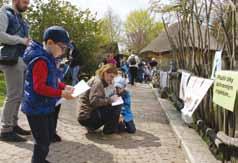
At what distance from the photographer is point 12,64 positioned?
6461mm

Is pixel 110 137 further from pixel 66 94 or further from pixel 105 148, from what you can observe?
pixel 66 94

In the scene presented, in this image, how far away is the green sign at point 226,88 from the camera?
476 centimetres

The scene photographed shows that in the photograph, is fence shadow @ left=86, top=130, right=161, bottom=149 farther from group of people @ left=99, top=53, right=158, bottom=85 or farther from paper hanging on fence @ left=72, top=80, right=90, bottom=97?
group of people @ left=99, top=53, right=158, bottom=85

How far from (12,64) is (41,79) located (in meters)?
1.98

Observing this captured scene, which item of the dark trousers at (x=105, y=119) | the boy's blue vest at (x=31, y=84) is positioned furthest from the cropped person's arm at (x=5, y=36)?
the dark trousers at (x=105, y=119)

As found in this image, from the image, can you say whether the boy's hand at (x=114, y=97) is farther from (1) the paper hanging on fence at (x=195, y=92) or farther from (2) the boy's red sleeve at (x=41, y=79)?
(2) the boy's red sleeve at (x=41, y=79)

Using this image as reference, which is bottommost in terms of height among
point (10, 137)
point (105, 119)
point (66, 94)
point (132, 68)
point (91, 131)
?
point (91, 131)

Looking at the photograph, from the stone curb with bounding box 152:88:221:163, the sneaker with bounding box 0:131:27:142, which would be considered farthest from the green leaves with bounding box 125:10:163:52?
the sneaker with bounding box 0:131:27:142

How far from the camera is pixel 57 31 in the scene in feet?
15.9

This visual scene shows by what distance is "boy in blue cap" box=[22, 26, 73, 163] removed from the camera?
4660mm

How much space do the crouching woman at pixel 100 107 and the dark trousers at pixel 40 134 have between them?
228 cm

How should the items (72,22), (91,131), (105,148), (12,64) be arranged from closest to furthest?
(12,64), (105,148), (91,131), (72,22)

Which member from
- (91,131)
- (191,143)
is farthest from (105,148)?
(191,143)

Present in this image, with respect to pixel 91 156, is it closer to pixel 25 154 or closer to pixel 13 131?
pixel 25 154
